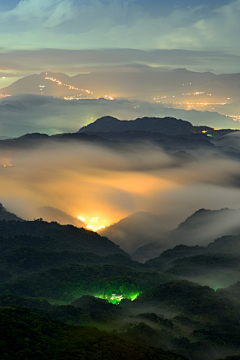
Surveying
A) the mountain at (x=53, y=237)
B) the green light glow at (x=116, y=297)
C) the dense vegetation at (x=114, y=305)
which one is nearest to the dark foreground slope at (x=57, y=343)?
the dense vegetation at (x=114, y=305)

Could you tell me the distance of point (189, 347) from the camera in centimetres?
6994

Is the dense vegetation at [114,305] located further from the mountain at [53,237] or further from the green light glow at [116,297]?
the mountain at [53,237]

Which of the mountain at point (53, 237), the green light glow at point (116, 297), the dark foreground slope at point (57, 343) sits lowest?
the dark foreground slope at point (57, 343)

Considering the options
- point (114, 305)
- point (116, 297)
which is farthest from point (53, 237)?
point (114, 305)

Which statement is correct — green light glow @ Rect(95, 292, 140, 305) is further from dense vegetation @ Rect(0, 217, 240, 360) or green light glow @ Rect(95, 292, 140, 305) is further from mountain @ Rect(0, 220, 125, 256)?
mountain @ Rect(0, 220, 125, 256)

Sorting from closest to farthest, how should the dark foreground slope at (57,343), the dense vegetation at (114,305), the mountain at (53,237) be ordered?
1. the dark foreground slope at (57,343)
2. the dense vegetation at (114,305)
3. the mountain at (53,237)

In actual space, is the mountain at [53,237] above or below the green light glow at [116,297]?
above

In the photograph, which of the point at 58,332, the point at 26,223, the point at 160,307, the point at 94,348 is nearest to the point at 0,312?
the point at 58,332

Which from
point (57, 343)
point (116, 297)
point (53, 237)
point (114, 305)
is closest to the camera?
point (57, 343)

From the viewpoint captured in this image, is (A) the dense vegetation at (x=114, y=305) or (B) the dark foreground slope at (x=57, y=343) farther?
(A) the dense vegetation at (x=114, y=305)

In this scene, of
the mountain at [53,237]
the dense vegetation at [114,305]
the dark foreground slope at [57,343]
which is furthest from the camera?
the mountain at [53,237]

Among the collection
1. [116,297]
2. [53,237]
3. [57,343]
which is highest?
[53,237]

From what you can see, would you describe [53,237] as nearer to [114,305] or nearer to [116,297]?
[116,297]

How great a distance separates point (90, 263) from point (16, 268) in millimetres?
25289
